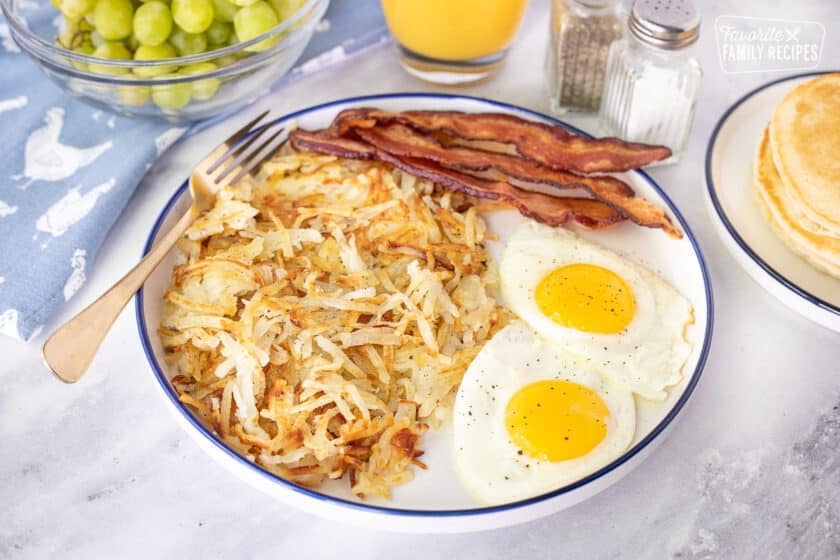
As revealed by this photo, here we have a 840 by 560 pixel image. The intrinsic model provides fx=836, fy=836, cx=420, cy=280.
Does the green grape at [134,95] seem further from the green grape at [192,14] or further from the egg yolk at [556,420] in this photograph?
the egg yolk at [556,420]

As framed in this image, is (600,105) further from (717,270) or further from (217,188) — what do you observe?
(217,188)

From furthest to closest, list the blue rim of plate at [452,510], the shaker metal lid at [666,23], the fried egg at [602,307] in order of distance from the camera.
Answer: the shaker metal lid at [666,23], the fried egg at [602,307], the blue rim of plate at [452,510]

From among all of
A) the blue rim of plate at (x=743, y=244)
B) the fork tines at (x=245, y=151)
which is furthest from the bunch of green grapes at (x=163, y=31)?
the blue rim of plate at (x=743, y=244)

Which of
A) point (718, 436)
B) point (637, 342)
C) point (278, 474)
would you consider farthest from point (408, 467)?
point (718, 436)

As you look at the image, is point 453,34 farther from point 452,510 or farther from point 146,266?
point 452,510

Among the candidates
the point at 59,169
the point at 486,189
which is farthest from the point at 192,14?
the point at 486,189

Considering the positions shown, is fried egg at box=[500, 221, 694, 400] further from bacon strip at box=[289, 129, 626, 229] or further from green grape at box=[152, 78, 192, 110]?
green grape at box=[152, 78, 192, 110]

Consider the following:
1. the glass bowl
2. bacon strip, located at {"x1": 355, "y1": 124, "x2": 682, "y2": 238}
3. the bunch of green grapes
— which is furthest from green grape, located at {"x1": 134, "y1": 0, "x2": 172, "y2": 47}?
bacon strip, located at {"x1": 355, "y1": 124, "x2": 682, "y2": 238}

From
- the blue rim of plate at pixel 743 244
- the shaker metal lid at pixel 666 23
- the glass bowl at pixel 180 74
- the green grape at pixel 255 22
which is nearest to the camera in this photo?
the blue rim of plate at pixel 743 244
